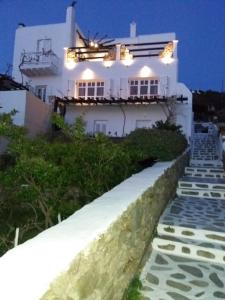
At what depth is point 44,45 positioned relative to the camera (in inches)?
982

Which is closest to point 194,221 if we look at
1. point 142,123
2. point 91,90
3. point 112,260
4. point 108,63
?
point 112,260

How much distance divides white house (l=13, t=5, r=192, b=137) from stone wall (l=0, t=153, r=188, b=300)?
56.6 feet

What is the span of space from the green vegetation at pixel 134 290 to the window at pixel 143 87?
18663mm

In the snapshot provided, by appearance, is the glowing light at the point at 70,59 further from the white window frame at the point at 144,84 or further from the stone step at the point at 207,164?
the stone step at the point at 207,164

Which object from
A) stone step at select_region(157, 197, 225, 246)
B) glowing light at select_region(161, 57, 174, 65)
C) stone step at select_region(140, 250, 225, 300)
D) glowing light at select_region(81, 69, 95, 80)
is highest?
glowing light at select_region(161, 57, 174, 65)

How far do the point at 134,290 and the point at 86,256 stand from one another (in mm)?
1685

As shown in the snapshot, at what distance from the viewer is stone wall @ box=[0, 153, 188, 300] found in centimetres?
184

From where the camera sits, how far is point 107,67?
22594 mm

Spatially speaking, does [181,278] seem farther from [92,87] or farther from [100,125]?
[92,87]

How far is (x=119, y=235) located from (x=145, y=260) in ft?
5.55

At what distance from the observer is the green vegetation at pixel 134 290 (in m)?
3.56

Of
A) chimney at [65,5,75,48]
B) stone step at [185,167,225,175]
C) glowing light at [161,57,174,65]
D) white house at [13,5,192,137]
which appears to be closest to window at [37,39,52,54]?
white house at [13,5,192,137]

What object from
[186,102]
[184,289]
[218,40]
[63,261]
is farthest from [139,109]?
[218,40]

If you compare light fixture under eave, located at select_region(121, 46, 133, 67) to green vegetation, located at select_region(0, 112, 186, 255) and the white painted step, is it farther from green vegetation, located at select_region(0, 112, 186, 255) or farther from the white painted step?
green vegetation, located at select_region(0, 112, 186, 255)
